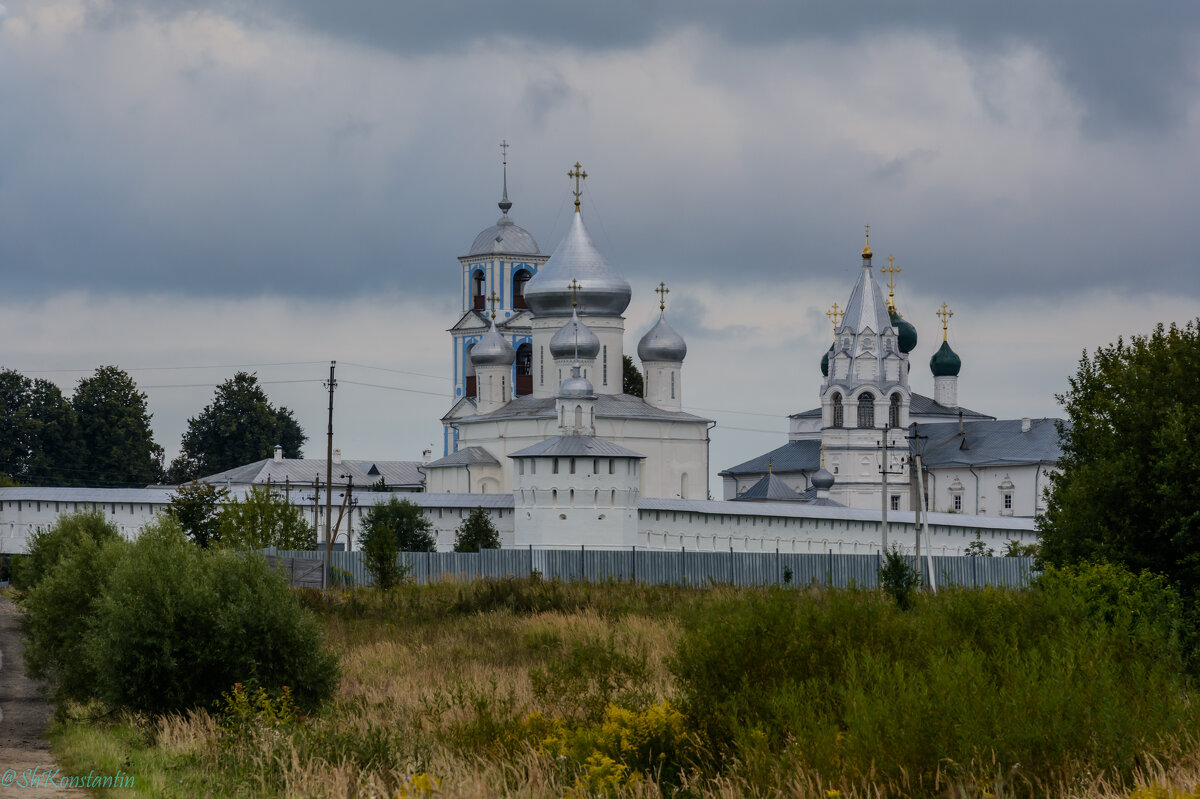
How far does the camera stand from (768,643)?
33.4 feet

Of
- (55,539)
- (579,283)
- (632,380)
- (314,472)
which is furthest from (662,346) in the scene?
(55,539)

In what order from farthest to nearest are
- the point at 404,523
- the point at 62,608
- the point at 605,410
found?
the point at 605,410
the point at 404,523
the point at 62,608

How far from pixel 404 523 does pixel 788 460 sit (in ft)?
116

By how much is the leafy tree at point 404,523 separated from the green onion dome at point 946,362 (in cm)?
4046

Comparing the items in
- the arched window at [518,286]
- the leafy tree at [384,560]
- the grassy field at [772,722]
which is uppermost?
the arched window at [518,286]

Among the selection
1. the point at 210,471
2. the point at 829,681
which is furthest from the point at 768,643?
the point at 210,471

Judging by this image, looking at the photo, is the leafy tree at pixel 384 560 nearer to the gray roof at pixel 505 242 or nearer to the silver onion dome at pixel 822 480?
the silver onion dome at pixel 822 480

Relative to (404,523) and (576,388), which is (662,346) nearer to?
(576,388)

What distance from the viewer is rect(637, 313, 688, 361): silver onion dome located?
195 ft

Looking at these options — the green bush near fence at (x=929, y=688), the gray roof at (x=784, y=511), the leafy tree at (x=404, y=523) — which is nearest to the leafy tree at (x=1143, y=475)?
the green bush near fence at (x=929, y=688)

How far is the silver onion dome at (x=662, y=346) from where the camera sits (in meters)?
59.4

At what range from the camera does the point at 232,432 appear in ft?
265

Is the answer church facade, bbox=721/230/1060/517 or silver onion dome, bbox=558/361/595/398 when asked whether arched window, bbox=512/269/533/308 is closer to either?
church facade, bbox=721/230/1060/517

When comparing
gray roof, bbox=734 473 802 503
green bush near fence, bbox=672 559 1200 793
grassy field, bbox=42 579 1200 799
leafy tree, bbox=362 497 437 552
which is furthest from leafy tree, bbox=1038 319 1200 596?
gray roof, bbox=734 473 802 503
